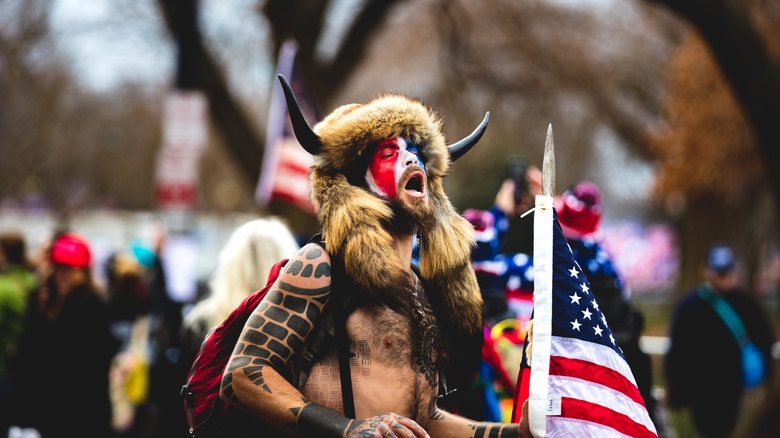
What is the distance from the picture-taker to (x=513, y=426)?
2.72 m

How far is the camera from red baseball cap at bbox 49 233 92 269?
5.89 metres

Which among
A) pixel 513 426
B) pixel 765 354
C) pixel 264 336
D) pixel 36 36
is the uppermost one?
pixel 36 36

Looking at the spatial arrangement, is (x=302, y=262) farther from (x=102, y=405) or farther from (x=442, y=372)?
(x=102, y=405)

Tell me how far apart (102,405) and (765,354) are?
5494mm

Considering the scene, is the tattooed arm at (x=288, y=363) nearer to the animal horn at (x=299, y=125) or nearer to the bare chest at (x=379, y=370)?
the bare chest at (x=379, y=370)

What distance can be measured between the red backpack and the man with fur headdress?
0.16 metres

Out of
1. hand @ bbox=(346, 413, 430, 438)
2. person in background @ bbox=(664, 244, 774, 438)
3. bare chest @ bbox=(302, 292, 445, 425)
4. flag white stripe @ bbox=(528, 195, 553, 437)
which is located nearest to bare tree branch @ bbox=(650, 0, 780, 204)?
person in background @ bbox=(664, 244, 774, 438)

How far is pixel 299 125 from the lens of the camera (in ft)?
8.83

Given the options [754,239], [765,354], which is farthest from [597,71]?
[754,239]

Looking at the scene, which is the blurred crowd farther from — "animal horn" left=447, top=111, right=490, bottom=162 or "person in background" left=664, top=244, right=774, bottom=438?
"animal horn" left=447, top=111, right=490, bottom=162

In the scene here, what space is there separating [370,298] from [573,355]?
0.71 metres

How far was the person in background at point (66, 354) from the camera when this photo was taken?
5809 mm

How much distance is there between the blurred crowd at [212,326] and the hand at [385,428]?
2.78ft

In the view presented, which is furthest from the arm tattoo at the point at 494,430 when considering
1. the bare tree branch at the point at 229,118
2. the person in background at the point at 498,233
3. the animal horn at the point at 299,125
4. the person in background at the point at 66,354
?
the bare tree branch at the point at 229,118
